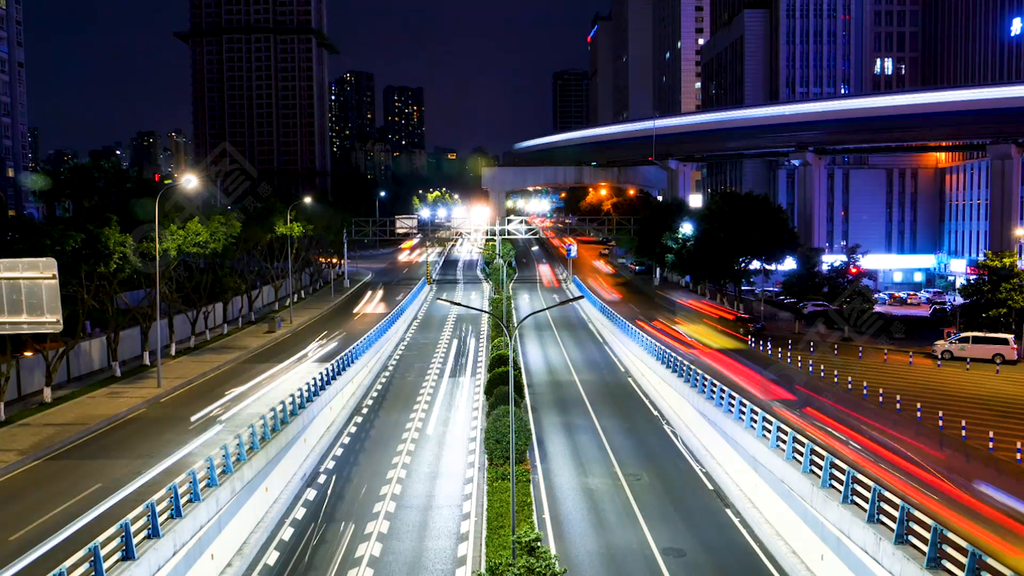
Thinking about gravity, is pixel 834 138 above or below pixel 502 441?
above

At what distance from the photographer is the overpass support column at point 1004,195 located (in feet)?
218

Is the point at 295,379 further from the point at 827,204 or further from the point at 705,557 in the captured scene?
the point at 827,204

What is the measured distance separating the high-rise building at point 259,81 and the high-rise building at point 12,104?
90878 millimetres

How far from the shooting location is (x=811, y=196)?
259ft

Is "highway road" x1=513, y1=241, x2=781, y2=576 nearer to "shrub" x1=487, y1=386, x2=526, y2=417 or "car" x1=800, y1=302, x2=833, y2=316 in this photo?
"shrub" x1=487, y1=386, x2=526, y2=417

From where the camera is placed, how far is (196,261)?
166 ft

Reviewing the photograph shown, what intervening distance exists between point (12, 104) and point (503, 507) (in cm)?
10100

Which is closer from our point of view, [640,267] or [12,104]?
[640,267]

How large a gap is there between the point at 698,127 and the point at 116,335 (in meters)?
56.3

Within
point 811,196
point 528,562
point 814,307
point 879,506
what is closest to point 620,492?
point 879,506

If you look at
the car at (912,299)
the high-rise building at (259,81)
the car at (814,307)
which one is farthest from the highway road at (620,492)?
the high-rise building at (259,81)

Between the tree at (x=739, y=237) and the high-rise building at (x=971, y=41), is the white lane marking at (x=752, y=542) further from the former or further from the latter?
the high-rise building at (x=971, y=41)

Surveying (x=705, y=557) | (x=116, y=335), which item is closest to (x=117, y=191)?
(x=116, y=335)

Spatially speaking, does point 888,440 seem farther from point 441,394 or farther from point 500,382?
point 441,394
